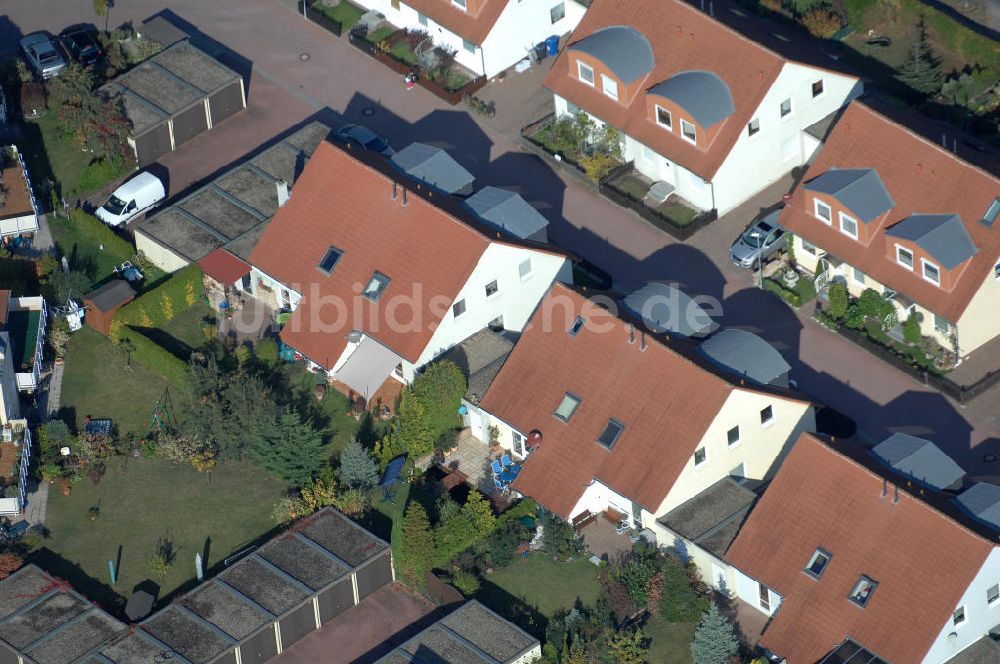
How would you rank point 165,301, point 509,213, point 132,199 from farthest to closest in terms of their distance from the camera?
point 132,199
point 165,301
point 509,213

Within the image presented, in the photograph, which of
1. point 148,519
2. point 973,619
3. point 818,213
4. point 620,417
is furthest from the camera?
point 818,213

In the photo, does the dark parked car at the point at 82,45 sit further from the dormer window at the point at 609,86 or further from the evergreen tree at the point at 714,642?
the evergreen tree at the point at 714,642

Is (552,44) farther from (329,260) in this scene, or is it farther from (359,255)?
(329,260)

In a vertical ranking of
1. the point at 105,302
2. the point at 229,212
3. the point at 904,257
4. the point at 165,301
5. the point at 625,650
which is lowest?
the point at 105,302

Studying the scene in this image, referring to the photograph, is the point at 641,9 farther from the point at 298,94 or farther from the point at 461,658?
the point at 461,658

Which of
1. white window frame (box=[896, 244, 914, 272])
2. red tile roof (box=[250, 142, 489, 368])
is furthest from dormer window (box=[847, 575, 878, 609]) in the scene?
red tile roof (box=[250, 142, 489, 368])

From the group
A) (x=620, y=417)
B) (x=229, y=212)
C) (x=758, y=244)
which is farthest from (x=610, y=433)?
(x=229, y=212)

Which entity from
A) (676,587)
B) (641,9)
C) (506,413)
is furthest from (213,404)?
(641,9)
